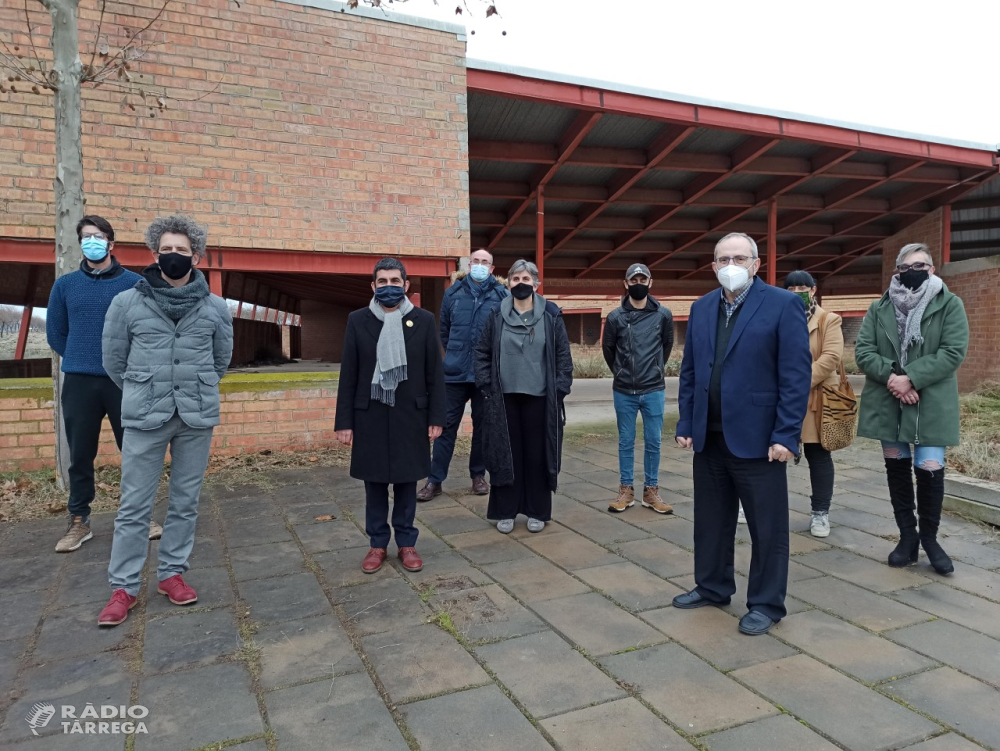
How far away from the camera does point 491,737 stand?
2.11 m

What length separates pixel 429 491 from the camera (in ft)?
16.9

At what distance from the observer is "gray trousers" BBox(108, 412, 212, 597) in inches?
121

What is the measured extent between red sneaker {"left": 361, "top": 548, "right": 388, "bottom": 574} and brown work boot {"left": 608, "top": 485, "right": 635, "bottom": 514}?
188cm

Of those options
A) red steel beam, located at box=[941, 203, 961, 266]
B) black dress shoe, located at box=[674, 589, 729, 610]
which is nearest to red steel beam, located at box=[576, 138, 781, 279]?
red steel beam, located at box=[941, 203, 961, 266]

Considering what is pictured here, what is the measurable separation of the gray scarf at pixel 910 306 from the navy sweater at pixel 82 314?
4.61 meters

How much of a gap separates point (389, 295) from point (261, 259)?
140 inches

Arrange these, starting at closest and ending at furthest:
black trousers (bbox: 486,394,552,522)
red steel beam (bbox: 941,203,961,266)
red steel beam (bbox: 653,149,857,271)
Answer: black trousers (bbox: 486,394,552,522)
red steel beam (bbox: 653,149,857,271)
red steel beam (bbox: 941,203,961,266)

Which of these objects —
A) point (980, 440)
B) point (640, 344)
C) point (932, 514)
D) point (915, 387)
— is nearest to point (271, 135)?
point (640, 344)

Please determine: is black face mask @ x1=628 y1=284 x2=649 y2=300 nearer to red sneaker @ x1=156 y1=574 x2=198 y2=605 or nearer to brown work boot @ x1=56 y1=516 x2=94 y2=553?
red sneaker @ x1=156 y1=574 x2=198 y2=605

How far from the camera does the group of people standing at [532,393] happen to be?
9.67 feet

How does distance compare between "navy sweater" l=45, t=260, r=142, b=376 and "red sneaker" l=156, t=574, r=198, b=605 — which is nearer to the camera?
"red sneaker" l=156, t=574, r=198, b=605

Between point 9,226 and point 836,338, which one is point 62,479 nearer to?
point 9,226

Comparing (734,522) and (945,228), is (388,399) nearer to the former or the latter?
(734,522)

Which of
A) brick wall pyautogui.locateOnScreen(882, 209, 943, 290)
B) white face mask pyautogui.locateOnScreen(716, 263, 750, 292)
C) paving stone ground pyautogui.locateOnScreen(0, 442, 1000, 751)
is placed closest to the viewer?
paving stone ground pyautogui.locateOnScreen(0, 442, 1000, 751)
